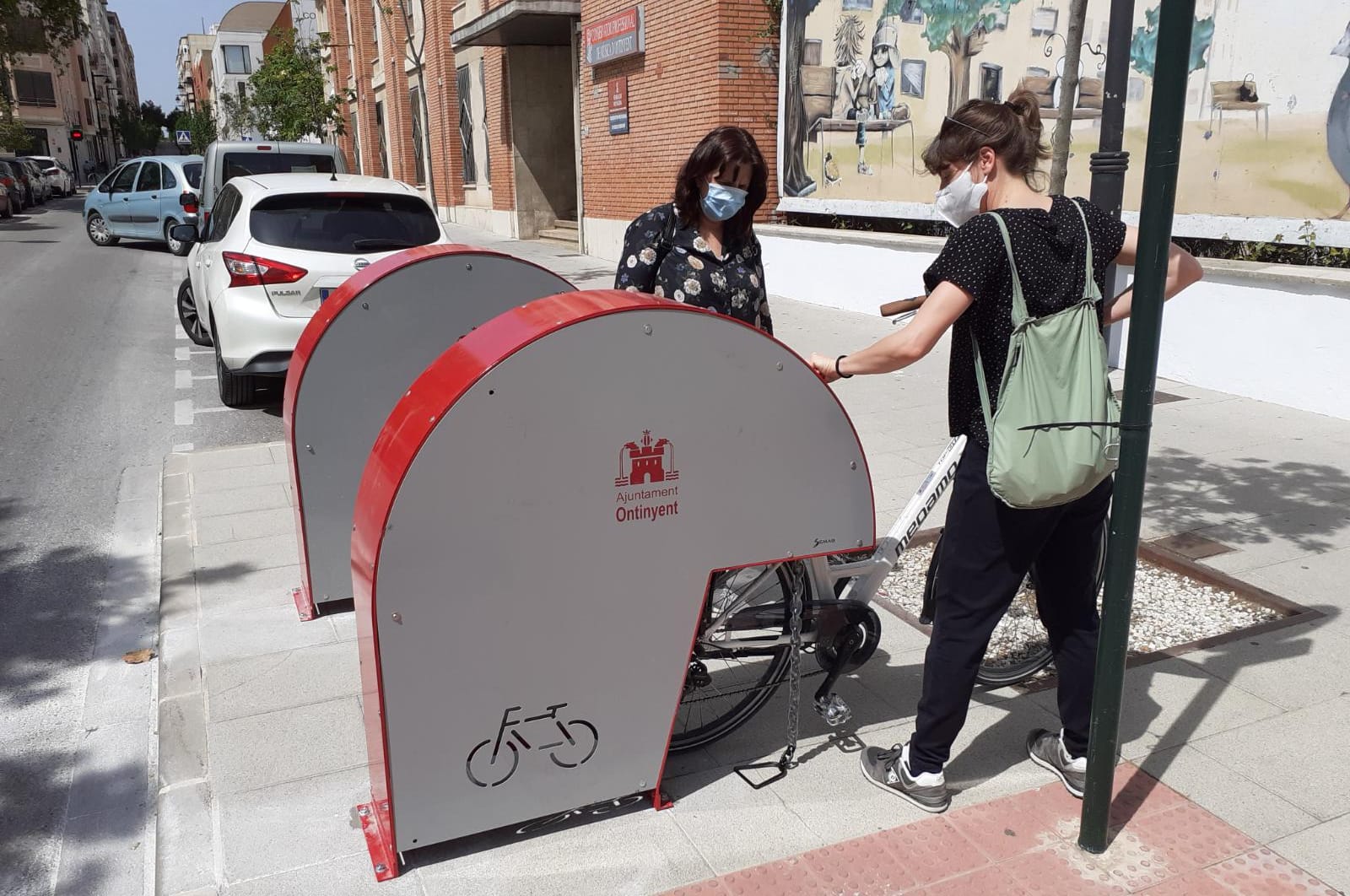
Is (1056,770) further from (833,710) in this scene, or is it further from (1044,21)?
(1044,21)

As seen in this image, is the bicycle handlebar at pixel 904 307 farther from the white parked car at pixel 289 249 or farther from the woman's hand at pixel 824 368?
the white parked car at pixel 289 249

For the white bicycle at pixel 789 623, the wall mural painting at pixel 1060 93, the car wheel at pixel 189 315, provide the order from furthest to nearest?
the car wheel at pixel 189 315 < the wall mural painting at pixel 1060 93 < the white bicycle at pixel 789 623

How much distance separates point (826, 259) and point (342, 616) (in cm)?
897

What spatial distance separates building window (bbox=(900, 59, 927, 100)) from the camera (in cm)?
1103

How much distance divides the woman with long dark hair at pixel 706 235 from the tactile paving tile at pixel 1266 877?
6.84 feet

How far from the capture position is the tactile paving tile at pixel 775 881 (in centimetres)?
256

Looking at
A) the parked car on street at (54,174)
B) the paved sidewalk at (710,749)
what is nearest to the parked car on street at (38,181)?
the parked car on street at (54,174)

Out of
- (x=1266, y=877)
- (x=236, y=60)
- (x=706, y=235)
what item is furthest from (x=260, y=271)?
(x=236, y=60)

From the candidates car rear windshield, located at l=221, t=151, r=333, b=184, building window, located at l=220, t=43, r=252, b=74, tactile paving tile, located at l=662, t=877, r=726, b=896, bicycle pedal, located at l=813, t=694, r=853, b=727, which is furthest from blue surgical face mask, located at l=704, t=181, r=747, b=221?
building window, located at l=220, t=43, r=252, b=74

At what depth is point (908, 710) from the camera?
347cm

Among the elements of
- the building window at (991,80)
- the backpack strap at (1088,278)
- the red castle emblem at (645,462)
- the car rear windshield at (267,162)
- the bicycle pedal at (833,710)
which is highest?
the building window at (991,80)

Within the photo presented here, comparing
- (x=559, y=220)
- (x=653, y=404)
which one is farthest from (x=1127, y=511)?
(x=559, y=220)

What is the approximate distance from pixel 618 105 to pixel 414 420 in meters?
15.1

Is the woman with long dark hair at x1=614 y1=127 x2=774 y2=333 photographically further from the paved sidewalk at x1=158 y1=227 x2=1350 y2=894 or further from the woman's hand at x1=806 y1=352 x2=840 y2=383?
the paved sidewalk at x1=158 y1=227 x2=1350 y2=894
